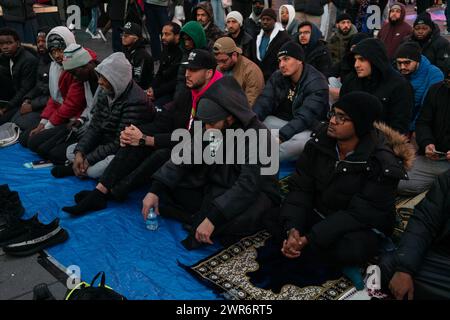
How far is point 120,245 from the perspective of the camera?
12.1 ft

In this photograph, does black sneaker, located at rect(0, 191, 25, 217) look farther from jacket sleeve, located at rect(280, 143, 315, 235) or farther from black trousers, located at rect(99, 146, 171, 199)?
jacket sleeve, located at rect(280, 143, 315, 235)

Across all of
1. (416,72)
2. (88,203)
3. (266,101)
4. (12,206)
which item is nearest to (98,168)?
(88,203)

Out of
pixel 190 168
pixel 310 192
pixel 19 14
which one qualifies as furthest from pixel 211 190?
pixel 19 14

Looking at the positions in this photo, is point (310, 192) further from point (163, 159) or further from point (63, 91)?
point (63, 91)

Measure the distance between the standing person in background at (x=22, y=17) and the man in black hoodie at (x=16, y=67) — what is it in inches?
82.3

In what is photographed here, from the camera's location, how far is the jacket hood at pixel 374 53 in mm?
4438

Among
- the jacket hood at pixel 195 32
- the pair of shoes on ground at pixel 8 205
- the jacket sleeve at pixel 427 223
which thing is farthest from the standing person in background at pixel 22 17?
the jacket sleeve at pixel 427 223

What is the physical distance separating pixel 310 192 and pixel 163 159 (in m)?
1.46

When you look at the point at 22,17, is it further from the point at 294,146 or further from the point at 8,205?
the point at 294,146

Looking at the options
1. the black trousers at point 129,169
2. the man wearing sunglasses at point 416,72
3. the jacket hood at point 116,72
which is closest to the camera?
the black trousers at point 129,169

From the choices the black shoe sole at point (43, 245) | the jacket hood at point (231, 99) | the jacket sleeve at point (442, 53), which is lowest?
the black shoe sole at point (43, 245)

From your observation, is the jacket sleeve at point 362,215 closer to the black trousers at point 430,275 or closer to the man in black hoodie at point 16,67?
the black trousers at point 430,275

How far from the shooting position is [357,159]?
3.14 meters

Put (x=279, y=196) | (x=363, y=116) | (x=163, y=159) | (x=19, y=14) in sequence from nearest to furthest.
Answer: (x=363, y=116) < (x=279, y=196) < (x=163, y=159) < (x=19, y=14)
